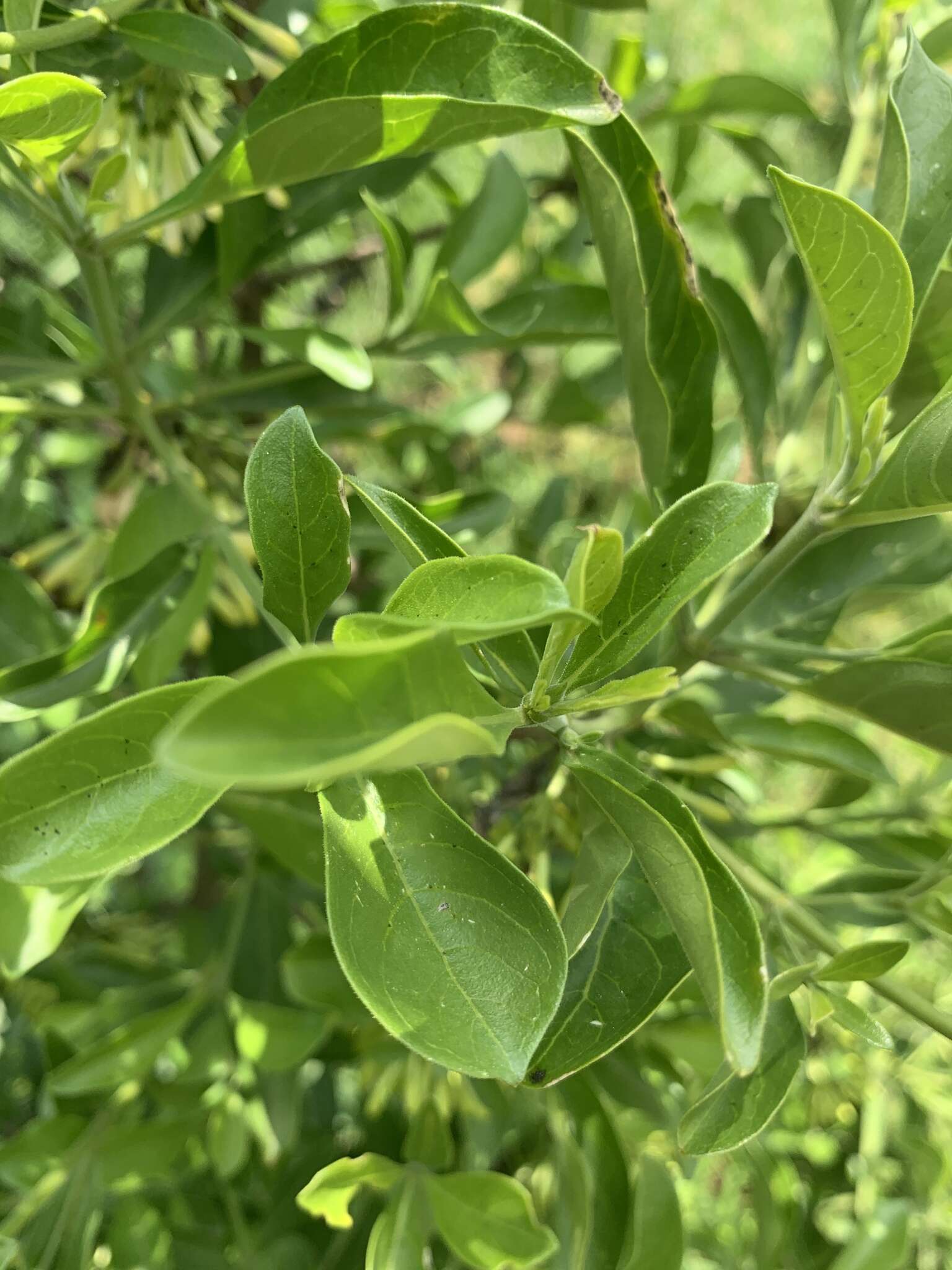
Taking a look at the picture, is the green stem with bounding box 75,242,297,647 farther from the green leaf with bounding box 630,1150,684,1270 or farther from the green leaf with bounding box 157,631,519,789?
the green leaf with bounding box 630,1150,684,1270

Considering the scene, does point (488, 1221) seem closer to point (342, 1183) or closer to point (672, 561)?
point (342, 1183)

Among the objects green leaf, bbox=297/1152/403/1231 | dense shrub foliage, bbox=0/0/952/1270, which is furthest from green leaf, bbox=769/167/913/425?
green leaf, bbox=297/1152/403/1231

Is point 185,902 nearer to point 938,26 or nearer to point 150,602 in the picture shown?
point 150,602

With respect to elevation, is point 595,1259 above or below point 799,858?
above

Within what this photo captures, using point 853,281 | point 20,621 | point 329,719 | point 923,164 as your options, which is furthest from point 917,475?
point 20,621

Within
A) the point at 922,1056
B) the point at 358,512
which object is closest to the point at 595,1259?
the point at 358,512
